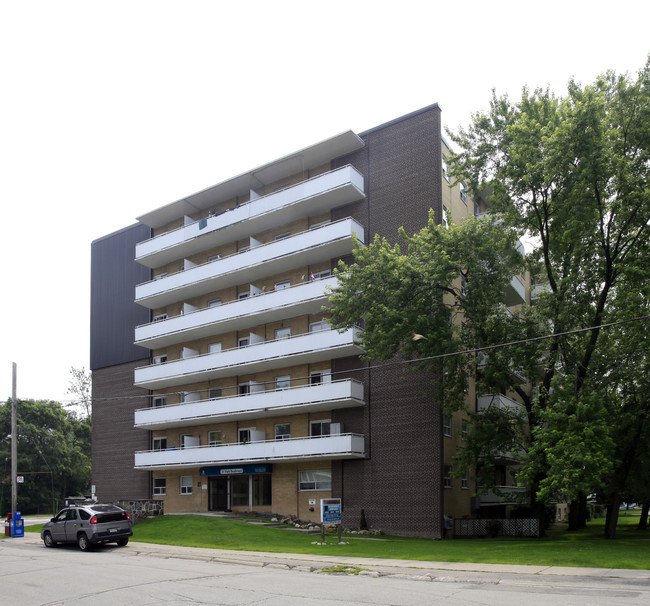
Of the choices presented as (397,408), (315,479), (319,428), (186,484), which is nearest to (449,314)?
(397,408)

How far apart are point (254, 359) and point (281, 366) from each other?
150cm

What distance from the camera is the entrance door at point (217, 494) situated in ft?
120

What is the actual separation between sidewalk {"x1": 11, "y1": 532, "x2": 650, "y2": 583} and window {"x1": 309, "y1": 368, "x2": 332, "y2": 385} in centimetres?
1104

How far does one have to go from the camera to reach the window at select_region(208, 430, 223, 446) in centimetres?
3728

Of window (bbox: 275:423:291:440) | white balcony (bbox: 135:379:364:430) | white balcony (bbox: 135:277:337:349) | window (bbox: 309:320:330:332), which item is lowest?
window (bbox: 275:423:291:440)

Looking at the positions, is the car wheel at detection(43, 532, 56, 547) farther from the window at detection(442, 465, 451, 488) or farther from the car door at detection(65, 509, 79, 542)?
the window at detection(442, 465, 451, 488)

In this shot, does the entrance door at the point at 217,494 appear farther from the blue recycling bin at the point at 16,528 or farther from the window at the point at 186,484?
the blue recycling bin at the point at 16,528

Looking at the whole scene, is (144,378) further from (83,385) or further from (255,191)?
(83,385)

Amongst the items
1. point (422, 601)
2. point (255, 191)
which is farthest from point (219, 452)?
point (422, 601)

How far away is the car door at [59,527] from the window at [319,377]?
12665 millimetres

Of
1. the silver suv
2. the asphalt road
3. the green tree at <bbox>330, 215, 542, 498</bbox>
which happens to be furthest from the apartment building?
the asphalt road

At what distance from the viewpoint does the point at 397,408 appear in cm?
2991

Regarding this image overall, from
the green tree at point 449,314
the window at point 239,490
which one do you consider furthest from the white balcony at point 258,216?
the window at point 239,490

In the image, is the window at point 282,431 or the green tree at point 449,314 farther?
the window at point 282,431
